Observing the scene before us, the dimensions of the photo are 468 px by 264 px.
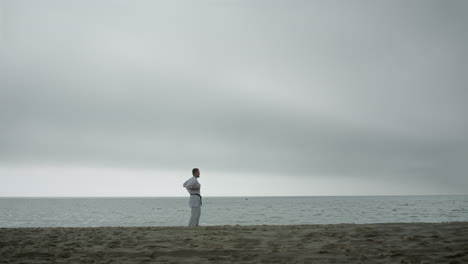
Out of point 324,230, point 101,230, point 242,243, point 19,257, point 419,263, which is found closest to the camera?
point 419,263

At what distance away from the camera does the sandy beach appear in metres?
7.80

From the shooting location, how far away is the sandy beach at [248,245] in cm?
780

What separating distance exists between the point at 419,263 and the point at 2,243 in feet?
33.2

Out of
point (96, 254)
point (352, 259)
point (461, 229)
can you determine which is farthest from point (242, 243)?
point (461, 229)

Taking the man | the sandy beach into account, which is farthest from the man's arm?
the sandy beach

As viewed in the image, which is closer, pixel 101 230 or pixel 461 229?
pixel 461 229

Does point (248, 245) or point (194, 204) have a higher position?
point (194, 204)

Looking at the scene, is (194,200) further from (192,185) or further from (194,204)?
(192,185)

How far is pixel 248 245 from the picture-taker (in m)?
9.04

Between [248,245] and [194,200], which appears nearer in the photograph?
[248,245]

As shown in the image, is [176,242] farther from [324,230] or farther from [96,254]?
[324,230]

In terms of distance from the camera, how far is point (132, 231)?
1140 cm

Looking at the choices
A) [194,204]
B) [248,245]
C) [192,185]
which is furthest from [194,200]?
[248,245]

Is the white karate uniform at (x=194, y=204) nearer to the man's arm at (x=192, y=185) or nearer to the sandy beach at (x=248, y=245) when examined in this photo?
the man's arm at (x=192, y=185)
